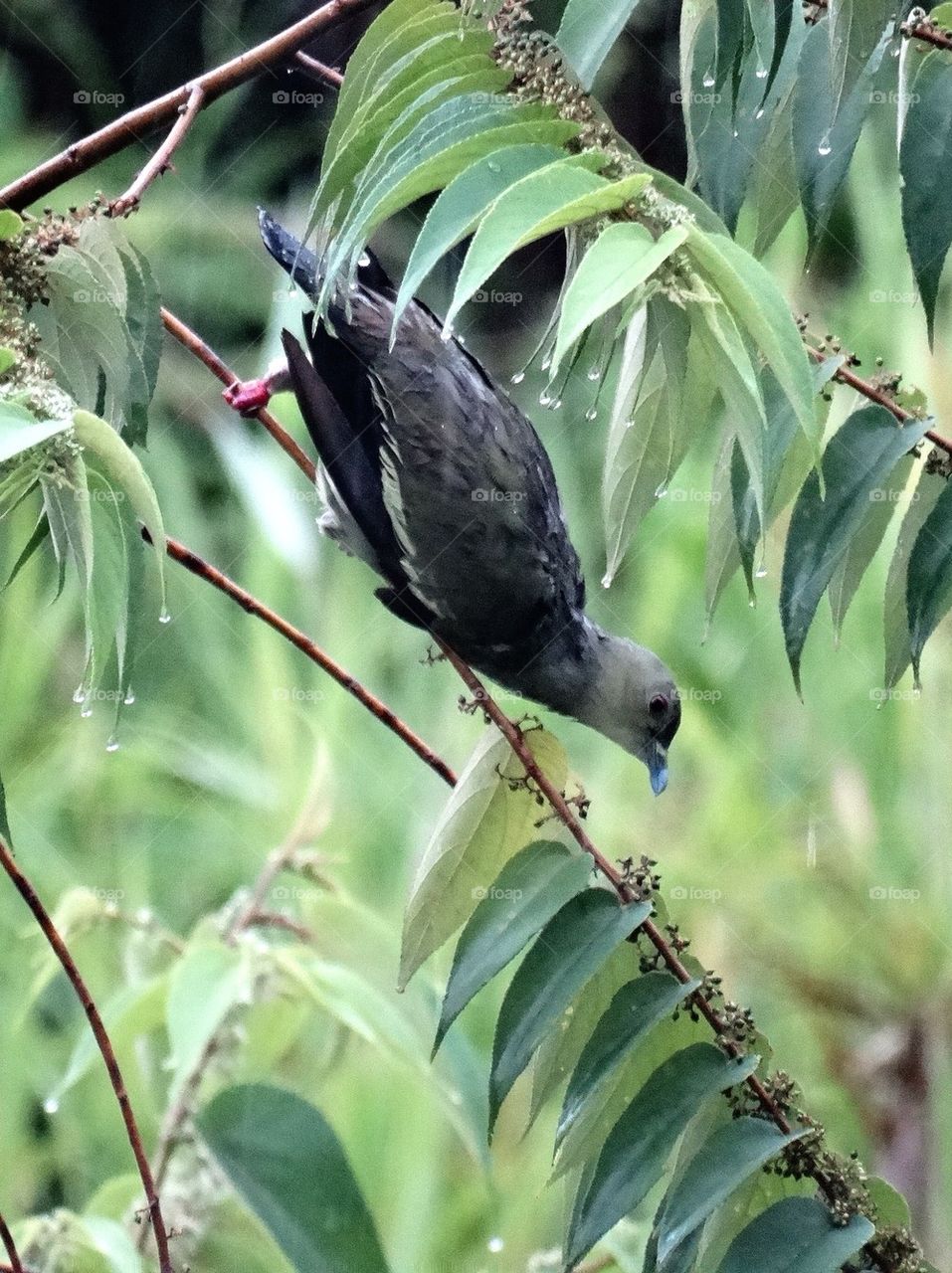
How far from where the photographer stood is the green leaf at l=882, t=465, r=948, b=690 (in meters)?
0.70

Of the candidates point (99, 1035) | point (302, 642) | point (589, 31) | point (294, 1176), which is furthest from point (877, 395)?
point (294, 1176)

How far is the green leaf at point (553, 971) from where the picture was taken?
2.03ft

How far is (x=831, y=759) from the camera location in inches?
71.8

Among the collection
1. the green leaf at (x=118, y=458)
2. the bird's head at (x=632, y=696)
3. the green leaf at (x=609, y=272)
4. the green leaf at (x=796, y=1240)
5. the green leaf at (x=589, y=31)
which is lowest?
the green leaf at (x=796, y=1240)

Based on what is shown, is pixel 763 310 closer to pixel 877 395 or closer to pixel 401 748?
pixel 877 395

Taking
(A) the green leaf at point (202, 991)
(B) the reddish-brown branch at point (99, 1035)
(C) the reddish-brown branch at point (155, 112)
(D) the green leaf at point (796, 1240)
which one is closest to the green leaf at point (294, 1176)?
(A) the green leaf at point (202, 991)

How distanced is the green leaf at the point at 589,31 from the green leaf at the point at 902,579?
0.25 metres

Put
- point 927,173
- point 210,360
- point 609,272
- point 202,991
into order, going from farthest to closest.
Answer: point 202,991, point 210,360, point 927,173, point 609,272

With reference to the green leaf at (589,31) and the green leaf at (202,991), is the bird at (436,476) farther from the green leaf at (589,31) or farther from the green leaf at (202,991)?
the green leaf at (589,31)

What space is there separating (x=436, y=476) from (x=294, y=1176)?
0.49 meters

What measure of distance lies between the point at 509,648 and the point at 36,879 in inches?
37.7

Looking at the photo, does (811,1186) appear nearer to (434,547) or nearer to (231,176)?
(434,547)

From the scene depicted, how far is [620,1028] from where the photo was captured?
24.7 inches

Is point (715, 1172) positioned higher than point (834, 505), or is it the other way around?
point (834, 505)
